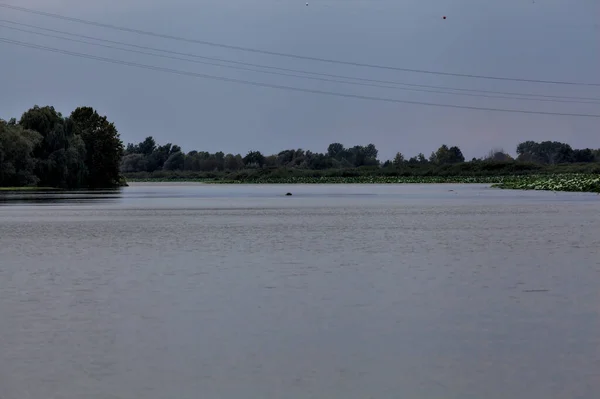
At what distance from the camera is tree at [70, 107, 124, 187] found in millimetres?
128250

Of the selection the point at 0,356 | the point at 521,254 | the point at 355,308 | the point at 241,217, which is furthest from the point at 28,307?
the point at 241,217

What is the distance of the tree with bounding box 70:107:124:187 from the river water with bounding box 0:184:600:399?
101 meters

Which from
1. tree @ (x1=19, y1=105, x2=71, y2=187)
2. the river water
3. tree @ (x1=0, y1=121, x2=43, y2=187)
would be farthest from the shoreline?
the river water

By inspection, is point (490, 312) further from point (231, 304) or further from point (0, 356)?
point (0, 356)

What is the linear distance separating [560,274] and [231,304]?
714 centimetres

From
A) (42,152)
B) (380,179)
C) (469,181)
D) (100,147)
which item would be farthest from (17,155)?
(380,179)

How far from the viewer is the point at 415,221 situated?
131 feet

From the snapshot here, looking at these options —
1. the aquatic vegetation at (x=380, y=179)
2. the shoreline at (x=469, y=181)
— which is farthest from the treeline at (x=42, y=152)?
the aquatic vegetation at (x=380, y=179)

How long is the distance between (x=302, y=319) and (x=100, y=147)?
118226 millimetres

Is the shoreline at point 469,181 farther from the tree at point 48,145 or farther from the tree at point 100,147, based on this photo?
the tree at point 100,147

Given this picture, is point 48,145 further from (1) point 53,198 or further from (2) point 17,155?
(1) point 53,198

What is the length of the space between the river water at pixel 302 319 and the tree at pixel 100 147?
101 meters

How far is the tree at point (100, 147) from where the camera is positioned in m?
128

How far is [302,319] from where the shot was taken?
14.0 meters
